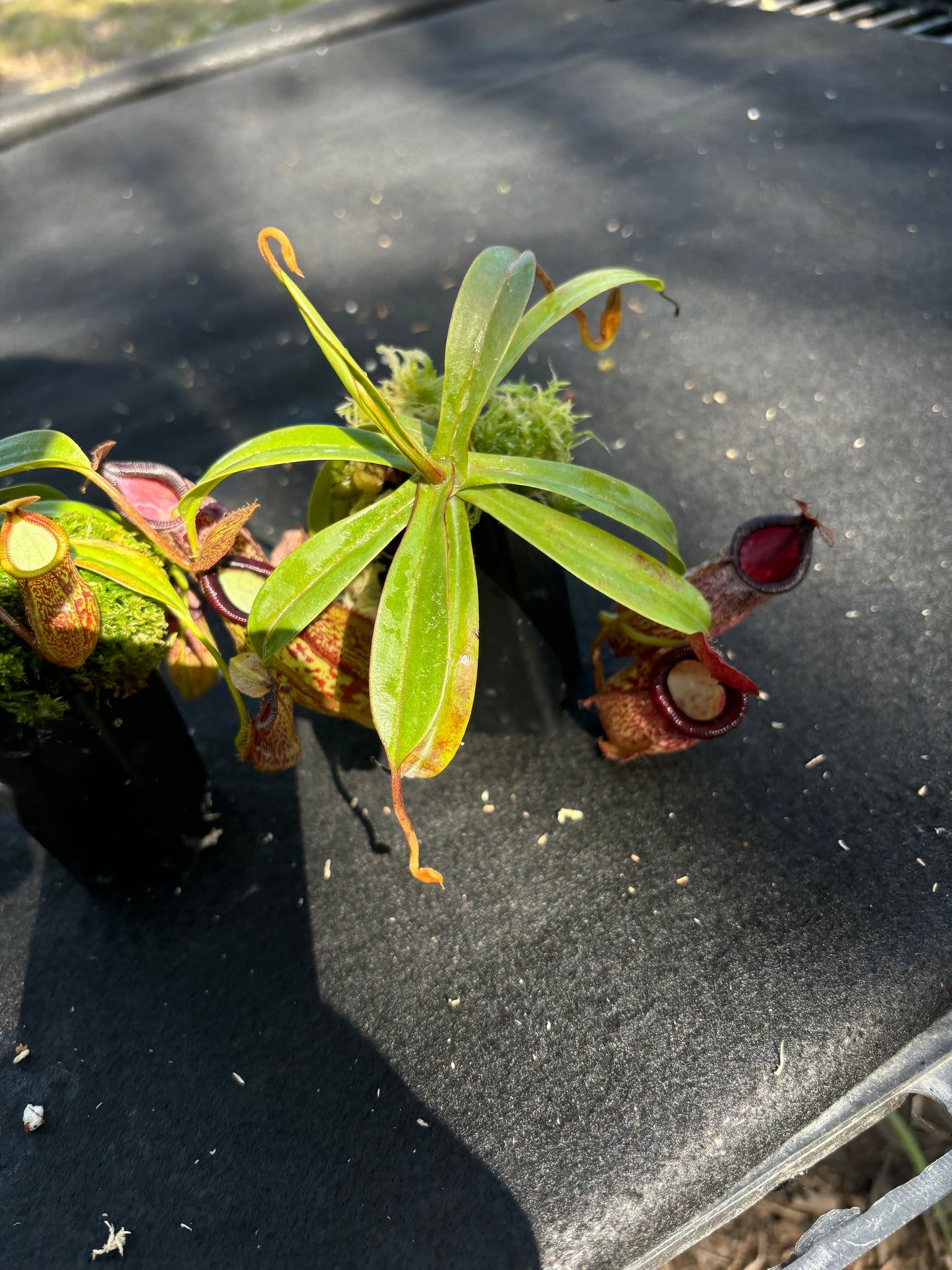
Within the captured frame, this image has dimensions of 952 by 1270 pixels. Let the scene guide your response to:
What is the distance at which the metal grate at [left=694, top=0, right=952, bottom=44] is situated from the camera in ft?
8.79

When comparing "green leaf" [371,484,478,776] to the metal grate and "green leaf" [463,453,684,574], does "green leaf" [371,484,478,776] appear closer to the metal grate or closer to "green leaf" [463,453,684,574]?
"green leaf" [463,453,684,574]

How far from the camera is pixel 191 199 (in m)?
2.66

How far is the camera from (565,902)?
3.53ft


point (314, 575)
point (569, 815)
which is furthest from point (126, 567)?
point (569, 815)

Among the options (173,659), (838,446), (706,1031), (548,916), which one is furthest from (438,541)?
(838,446)

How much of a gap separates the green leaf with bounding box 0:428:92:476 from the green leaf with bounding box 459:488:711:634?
0.41m

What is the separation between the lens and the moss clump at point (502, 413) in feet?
3.27

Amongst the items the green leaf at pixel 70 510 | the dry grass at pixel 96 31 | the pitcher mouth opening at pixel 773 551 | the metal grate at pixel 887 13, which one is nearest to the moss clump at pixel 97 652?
the green leaf at pixel 70 510

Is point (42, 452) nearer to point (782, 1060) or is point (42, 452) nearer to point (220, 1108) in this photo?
point (220, 1108)

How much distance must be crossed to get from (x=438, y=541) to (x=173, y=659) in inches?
17.1

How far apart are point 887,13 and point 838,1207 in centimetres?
353

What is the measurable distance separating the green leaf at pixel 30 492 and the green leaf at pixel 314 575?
0.94ft

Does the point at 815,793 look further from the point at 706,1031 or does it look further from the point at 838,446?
the point at 838,446

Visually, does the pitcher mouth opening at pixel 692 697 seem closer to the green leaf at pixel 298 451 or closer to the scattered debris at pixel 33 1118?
the green leaf at pixel 298 451
